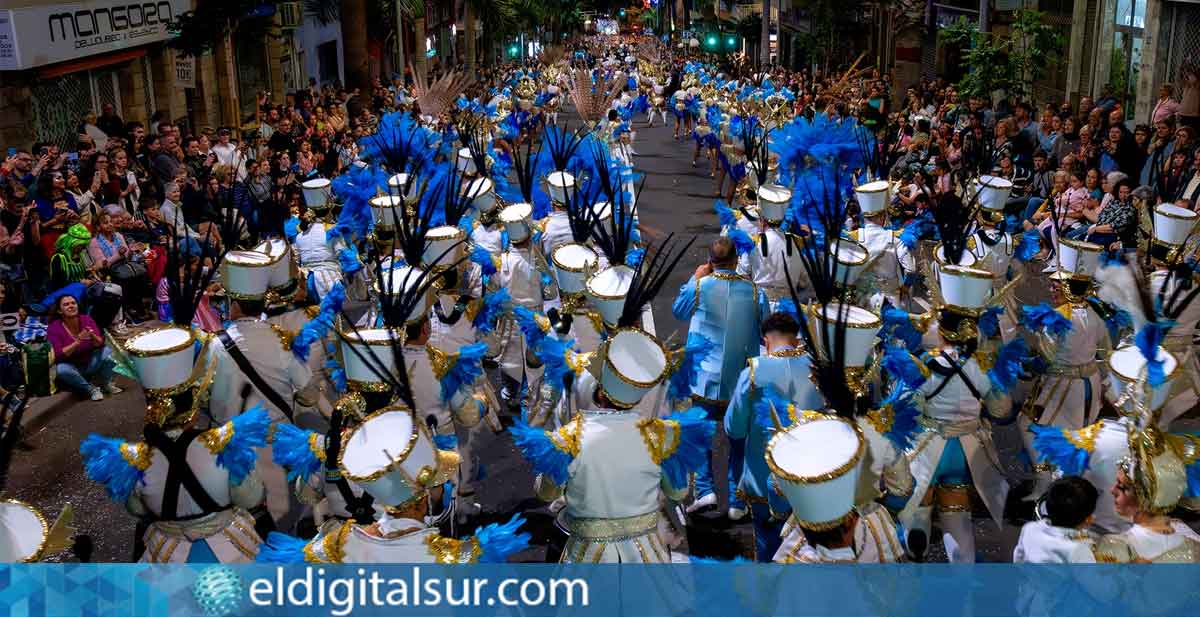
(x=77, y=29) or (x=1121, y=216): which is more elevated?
(x=77, y=29)

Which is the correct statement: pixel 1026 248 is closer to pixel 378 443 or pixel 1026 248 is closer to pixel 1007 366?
pixel 1007 366

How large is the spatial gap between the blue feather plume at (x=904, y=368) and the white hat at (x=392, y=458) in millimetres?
2237

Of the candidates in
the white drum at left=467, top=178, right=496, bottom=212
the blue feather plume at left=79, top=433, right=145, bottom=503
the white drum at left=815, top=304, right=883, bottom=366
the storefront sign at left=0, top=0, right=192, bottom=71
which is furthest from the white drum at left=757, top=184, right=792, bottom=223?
the storefront sign at left=0, top=0, right=192, bottom=71

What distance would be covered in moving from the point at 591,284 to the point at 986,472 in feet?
7.02

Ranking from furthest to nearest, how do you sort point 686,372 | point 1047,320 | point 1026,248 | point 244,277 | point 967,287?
point 1026,248
point 244,277
point 1047,320
point 967,287
point 686,372

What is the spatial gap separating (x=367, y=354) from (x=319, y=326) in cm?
107

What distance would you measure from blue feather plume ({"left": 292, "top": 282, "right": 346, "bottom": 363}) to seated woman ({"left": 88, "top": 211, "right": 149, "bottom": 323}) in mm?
5111

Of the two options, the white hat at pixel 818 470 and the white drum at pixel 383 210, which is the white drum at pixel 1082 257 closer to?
the white hat at pixel 818 470

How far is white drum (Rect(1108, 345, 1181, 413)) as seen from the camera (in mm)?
4445

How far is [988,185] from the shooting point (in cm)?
843

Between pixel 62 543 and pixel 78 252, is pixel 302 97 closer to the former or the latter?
pixel 78 252

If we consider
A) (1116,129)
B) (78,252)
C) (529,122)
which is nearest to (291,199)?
(78,252)

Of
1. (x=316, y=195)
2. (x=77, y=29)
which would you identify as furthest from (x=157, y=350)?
(x=77, y=29)

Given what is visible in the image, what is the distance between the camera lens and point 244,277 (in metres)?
6.46
